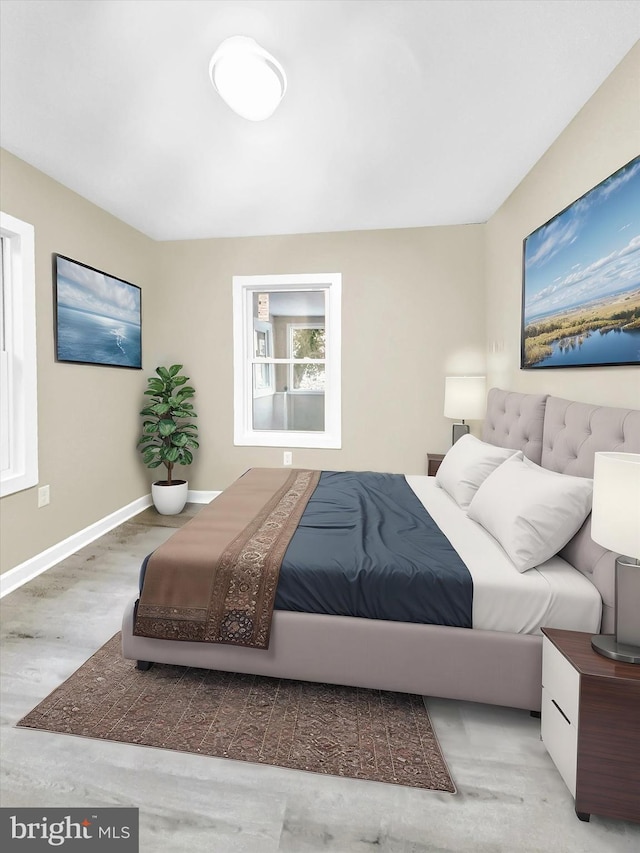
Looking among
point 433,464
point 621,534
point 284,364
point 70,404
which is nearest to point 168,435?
point 70,404

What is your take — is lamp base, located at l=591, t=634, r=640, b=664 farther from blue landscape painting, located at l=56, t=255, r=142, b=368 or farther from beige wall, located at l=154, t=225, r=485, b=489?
blue landscape painting, located at l=56, t=255, r=142, b=368

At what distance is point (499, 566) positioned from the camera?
1775mm

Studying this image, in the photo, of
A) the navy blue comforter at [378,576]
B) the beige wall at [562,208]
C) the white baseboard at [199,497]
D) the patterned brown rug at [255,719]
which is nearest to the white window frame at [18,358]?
the patterned brown rug at [255,719]

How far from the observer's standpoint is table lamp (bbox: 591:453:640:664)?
4.07 feet

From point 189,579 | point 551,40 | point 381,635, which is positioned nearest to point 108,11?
point 551,40

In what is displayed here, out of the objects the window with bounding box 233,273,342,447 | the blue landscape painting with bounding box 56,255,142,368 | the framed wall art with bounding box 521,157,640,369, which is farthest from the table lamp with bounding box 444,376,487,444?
the blue landscape painting with bounding box 56,255,142,368

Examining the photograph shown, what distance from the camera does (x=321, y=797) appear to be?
4.56 ft

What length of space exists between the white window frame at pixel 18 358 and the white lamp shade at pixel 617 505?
2994mm

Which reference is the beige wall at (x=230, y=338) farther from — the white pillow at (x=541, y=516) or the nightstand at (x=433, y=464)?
the white pillow at (x=541, y=516)

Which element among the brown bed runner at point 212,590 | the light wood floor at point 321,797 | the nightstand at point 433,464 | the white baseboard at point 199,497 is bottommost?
the light wood floor at point 321,797

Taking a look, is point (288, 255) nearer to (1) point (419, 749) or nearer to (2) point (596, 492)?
(2) point (596, 492)

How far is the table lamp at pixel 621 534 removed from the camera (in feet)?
4.07

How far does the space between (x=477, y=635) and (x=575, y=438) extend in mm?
977

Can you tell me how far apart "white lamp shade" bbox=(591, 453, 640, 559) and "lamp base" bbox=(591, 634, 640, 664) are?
31cm
